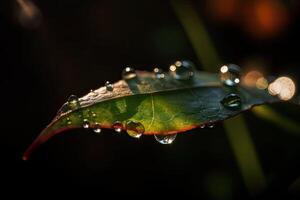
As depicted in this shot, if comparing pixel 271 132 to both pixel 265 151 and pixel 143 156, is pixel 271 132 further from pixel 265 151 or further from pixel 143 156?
pixel 143 156

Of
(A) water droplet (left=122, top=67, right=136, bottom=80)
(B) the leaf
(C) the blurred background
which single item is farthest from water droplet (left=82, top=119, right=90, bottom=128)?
(C) the blurred background

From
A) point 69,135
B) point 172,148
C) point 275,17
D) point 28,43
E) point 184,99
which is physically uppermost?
point 28,43

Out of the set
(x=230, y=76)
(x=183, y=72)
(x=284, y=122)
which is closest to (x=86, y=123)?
(x=183, y=72)

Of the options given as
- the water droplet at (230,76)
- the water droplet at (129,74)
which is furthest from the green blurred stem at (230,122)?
the water droplet at (129,74)

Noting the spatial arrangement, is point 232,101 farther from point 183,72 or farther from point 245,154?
point 245,154

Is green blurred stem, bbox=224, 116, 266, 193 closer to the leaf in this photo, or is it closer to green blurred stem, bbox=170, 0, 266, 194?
green blurred stem, bbox=170, 0, 266, 194

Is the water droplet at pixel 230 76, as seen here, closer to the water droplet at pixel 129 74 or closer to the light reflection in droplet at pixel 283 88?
the light reflection in droplet at pixel 283 88

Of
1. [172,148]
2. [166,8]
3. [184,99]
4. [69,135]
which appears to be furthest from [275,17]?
Result: [184,99]
